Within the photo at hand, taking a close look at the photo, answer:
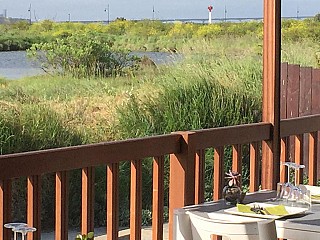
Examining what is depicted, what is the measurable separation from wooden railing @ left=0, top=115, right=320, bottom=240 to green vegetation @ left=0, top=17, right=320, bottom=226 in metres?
1.52

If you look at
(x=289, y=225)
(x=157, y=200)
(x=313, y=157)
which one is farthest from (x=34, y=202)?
(x=313, y=157)

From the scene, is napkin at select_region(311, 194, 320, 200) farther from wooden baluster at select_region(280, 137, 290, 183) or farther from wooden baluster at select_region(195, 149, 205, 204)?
wooden baluster at select_region(280, 137, 290, 183)

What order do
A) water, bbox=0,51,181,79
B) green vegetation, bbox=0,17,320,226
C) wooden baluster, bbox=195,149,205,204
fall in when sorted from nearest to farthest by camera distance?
wooden baluster, bbox=195,149,205,204
water, bbox=0,51,181,79
green vegetation, bbox=0,17,320,226

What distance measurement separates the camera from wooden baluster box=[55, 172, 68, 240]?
10.9 feet

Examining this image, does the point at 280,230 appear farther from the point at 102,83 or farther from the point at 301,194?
the point at 102,83

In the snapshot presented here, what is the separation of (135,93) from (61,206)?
2.69 metres

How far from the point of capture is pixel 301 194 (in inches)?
129

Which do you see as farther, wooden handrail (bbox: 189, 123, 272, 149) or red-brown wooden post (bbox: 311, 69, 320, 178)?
red-brown wooden post (bbox: 311, 69, 320, 178)

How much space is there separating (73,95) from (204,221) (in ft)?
8.96

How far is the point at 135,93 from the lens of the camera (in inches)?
235

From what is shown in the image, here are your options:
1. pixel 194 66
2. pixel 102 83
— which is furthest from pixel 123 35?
pixel 194 66

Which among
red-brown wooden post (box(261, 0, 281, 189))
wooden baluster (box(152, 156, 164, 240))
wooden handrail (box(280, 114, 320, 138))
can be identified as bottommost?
wooden baluster (box(152, 156, 164, 240))

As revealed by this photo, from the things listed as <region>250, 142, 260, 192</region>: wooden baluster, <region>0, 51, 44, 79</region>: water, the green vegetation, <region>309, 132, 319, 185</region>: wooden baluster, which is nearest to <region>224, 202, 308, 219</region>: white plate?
<region>250, 142, 260, 192</region>: wooden baluster

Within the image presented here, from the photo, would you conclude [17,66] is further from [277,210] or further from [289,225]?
[289,225]
